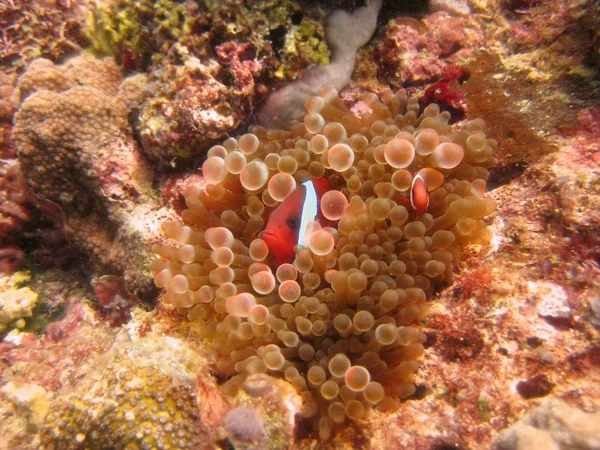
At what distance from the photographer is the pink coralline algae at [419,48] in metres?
2.96

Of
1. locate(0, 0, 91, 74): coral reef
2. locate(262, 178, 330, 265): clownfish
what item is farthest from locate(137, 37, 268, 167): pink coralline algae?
locate(0, 0, 91, 74): coral reef

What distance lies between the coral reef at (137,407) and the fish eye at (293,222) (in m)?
0.80

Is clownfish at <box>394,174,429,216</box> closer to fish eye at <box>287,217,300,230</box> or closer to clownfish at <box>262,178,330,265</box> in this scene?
clownfish at <box>262,178,330,265</box>

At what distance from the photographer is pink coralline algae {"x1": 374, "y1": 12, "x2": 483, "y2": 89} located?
296 cm

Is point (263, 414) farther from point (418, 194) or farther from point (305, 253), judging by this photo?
point (418, 194)

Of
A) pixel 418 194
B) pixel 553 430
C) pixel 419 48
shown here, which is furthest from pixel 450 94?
pixel 553 430

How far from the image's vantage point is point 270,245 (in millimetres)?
2084

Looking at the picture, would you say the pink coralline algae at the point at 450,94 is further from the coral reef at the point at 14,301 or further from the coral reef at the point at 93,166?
the coral reef at the point at 14,301

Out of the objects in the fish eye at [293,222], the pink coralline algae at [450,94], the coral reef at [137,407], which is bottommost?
the coral reef at [137,407]

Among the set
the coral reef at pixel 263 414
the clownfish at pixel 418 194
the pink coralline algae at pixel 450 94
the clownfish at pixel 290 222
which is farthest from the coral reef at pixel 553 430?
the pink coralline algae at pixel 450 94

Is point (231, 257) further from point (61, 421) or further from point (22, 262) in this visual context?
point (22, 262)

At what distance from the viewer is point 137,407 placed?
1.68m

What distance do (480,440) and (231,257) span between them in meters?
1.32

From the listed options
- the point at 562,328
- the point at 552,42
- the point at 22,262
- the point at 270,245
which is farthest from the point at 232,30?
the point at 22,262
